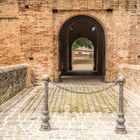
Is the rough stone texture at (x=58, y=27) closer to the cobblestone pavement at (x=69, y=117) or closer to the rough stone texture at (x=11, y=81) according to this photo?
the rough stone texture at (x=11, y=81)

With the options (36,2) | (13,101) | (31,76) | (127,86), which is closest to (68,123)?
(13,101)

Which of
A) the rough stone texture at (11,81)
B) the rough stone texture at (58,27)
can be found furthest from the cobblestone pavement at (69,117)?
the rough stone texture at (58,27)

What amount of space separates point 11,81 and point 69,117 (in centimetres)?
333

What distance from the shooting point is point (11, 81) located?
9.66 metres

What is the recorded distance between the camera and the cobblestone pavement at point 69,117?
5.79 meters

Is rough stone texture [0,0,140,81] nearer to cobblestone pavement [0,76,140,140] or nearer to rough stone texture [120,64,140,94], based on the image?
rough stone texture [120,64,140,94]

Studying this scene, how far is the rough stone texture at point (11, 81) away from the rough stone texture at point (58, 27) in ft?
5.24

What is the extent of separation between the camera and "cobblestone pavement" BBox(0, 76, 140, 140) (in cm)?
579

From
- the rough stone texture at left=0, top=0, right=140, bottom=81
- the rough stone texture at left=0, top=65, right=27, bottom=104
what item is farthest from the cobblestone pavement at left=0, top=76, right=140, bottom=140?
the rough stone texture at left=0, top=0, right=140, bottom=81

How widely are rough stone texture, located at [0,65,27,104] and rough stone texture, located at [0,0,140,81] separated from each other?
1.60 m

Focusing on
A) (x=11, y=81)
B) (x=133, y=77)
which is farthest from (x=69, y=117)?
(x=133, y=77)

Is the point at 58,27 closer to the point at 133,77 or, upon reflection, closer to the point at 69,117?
the point at 133,77

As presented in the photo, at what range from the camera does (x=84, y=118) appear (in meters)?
7.04

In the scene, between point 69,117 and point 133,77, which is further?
point 133,77
